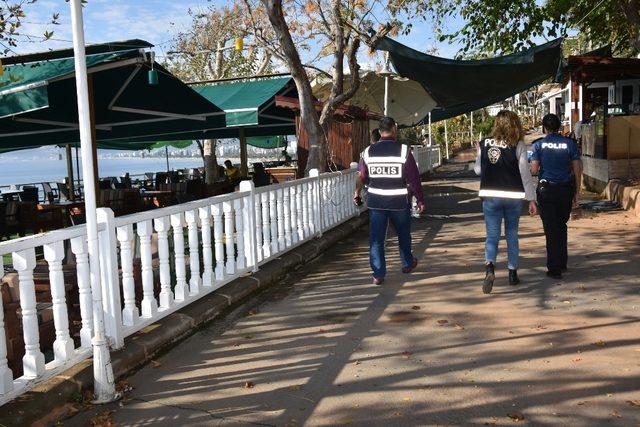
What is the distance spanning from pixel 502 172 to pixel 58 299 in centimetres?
435

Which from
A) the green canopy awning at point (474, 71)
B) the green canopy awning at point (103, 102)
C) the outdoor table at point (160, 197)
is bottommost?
the outdoor table at point (160, 197)

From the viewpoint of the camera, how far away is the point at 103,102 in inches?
360

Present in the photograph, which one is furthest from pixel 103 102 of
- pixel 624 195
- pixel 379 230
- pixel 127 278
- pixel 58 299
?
pixel 624 195

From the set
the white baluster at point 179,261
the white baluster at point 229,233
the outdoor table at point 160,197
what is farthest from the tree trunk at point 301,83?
the white baluster at point 179,261

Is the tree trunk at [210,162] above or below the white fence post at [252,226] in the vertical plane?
above

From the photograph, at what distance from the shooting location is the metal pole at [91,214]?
3.79 meters

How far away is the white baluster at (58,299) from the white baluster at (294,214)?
15.0 feet

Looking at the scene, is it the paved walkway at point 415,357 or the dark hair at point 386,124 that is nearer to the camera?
the paved walkway at point 415,357

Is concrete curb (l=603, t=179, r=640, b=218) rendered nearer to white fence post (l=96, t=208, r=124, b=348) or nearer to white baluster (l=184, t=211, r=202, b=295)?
white baluster (l=184, t=211, r=202, b=295)

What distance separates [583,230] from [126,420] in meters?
8.10

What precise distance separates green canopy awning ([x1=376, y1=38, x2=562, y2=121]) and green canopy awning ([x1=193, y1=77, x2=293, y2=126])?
243 cm

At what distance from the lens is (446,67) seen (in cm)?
1186

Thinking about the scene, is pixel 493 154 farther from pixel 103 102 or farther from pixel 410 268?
pixel 103 102

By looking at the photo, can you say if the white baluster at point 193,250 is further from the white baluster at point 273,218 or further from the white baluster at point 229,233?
the white baluster at point 273,218
